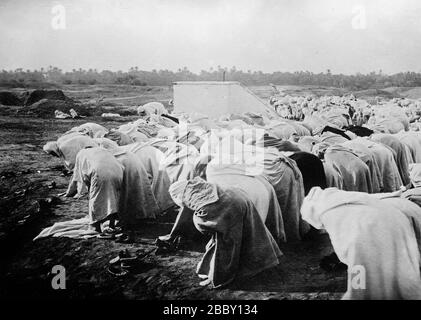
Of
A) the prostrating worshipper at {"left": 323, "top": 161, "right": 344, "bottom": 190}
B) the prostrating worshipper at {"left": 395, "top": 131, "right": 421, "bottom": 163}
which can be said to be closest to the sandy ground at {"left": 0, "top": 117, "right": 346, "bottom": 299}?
the prostrating worshipper at {"left": 323, "top": 161, "right": 344, "bottom": 190}

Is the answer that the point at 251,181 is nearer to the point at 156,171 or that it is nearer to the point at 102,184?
the point at 156,171

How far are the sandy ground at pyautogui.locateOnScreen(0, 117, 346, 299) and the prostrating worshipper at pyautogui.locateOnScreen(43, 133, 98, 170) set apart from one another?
297 mm

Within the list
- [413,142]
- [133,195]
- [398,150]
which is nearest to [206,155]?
[133,195]

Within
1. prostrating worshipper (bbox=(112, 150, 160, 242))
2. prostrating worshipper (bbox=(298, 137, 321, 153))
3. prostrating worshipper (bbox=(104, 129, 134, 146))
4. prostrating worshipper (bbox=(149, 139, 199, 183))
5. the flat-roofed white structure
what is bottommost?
prostrating worshipper (bbox=(112, 150, 160, 242))

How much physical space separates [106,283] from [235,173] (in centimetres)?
152

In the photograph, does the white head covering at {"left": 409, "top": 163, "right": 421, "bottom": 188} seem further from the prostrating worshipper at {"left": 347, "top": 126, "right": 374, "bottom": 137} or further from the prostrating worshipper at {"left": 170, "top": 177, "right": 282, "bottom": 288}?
the prostrating worshipper at {"left": 170, "top": 177, "right": 282, "bottom": 288}

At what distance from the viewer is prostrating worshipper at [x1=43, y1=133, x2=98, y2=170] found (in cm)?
504

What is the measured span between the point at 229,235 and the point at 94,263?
51.2 inches

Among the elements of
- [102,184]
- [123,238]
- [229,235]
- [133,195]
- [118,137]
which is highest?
[118,137]

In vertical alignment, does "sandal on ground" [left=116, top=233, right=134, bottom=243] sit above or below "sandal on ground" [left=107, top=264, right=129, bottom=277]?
above

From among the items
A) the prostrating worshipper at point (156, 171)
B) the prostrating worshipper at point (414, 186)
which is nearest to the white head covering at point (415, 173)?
the prostrating worshipper at point (414, 186)

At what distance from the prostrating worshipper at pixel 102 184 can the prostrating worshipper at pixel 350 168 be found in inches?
86.0

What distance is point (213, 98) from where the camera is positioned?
5738mm

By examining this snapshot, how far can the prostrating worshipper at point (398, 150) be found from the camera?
17.0ft
